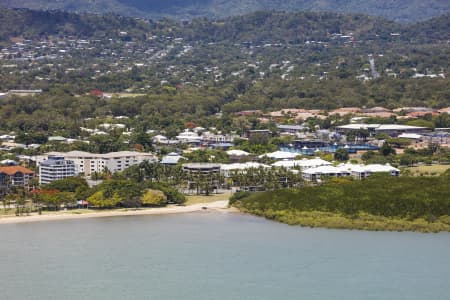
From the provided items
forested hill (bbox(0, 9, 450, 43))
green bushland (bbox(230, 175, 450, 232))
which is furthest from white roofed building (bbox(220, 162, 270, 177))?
forested hill (bbox(0, 9, 450, 43))

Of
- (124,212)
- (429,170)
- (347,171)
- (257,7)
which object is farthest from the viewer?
(257,7)

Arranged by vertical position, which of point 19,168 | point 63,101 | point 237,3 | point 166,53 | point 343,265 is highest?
point 237,3

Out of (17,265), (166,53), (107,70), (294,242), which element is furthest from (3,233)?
(166,53)

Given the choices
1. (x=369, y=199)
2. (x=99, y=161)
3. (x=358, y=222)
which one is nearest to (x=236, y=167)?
(x=99, y=161)

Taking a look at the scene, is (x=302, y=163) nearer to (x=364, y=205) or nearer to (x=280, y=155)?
(x=280, y=155)

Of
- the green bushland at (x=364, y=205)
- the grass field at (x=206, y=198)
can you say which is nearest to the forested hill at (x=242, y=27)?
the grass field at (x=206, y=198)

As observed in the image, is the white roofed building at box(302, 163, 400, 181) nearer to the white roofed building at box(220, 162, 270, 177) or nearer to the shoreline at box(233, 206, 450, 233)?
the white roofed building at box(220, 162, 270, 177)

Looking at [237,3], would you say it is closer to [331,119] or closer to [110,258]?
[331,119]
